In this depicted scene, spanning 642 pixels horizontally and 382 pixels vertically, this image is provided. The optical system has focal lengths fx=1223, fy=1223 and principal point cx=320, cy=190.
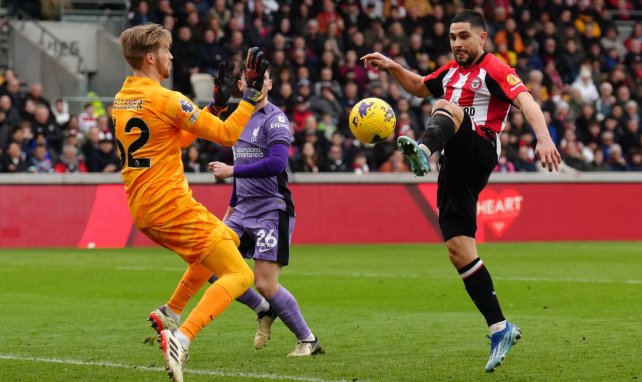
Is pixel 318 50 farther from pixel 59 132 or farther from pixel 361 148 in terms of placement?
pixel 59 132

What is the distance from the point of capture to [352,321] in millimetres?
10984

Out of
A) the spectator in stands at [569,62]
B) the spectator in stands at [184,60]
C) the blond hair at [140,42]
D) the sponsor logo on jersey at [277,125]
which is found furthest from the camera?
the spectator in stands at [569,62]

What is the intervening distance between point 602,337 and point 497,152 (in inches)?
87.4

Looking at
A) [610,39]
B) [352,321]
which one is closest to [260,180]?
[352,321]

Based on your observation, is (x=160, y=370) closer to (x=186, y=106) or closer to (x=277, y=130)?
(x=186, y=106)

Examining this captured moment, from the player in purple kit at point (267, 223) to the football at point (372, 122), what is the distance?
580mm

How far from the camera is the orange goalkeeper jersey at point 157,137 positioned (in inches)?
287

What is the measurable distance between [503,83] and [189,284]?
2.43 metres

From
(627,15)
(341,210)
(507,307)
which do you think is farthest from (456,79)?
(627,15)

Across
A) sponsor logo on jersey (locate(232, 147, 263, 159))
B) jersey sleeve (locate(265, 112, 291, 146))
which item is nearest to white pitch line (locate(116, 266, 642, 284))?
sponsor logo on jersey (locate(232, 147, 263, 159))

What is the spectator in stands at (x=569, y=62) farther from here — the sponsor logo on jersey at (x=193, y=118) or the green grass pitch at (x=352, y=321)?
the sponsor logo on jersey at (x=193, y=118)

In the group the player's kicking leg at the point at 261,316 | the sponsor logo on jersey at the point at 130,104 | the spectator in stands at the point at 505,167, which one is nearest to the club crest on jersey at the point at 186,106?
the sponsor logo on jersey at the point at 130,104

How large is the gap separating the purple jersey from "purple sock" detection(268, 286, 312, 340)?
2.16 ft

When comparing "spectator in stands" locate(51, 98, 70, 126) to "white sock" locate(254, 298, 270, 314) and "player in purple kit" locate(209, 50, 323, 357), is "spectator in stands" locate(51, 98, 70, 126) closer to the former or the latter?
"player in purple kit" locate(209, 50, 323, 357)
